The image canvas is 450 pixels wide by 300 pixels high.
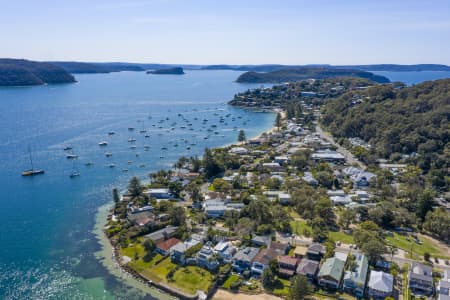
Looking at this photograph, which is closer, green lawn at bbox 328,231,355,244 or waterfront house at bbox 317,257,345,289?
waterfront house at bbox 317,257,345,289

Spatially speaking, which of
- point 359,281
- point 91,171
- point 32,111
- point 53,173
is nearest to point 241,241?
point 359,281

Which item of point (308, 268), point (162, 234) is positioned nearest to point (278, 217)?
point (308, 268)

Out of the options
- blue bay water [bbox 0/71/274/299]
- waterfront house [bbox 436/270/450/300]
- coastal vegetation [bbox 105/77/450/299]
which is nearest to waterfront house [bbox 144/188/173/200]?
coastal vegetation [bbox 105/77/450/299]

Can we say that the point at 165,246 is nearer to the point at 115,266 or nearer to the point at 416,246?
the point at 115,266

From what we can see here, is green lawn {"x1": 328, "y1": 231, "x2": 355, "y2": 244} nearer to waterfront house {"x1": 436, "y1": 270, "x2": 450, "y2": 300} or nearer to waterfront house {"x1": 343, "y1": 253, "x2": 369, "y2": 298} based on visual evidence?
waterfront house {"x1": 343, "y1": 253, "x2": 369, "y2": 298}

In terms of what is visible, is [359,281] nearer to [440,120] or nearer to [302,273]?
[302,273]

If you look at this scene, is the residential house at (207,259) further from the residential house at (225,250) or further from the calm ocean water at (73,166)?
the calm ocean water at (73,166)

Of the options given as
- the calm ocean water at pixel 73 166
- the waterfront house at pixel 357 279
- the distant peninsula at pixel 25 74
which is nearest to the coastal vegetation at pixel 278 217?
the waterfront house at pixel 357 279
